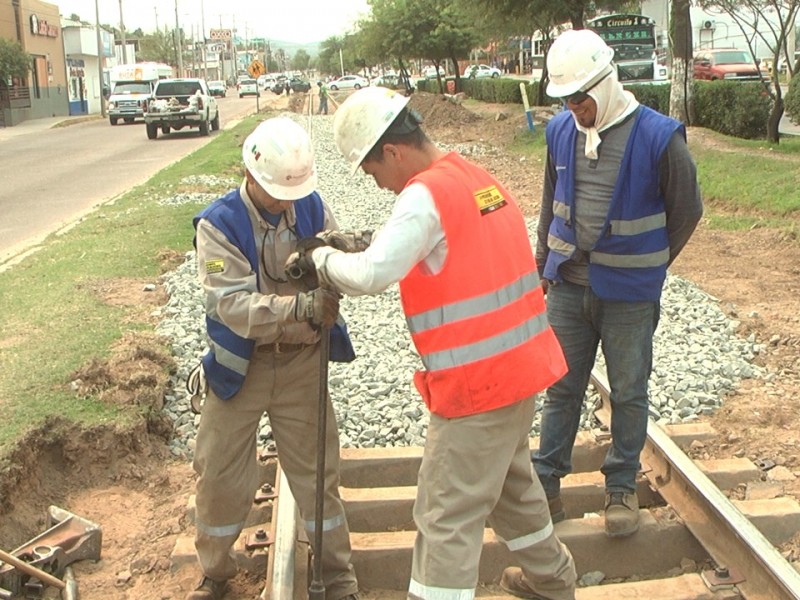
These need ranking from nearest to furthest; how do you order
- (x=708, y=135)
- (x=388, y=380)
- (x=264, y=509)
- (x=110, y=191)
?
(x=264, y=509) → (x=388, y=380) → (x=110, y=191) → (x=708, y=135)

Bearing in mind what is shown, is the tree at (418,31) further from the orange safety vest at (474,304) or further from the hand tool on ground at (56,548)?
the orange safety vest at (474,304)

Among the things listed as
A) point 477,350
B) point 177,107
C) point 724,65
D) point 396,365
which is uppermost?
point 724,65

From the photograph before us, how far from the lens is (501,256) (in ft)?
10.1

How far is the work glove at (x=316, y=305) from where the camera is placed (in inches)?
129

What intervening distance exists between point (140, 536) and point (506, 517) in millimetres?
2047

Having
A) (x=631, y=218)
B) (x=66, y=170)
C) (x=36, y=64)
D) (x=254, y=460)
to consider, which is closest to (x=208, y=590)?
(x=254, y=460)

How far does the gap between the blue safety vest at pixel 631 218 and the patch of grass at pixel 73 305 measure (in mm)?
2900

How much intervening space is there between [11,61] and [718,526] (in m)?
47.6

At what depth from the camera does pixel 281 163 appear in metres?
3.36

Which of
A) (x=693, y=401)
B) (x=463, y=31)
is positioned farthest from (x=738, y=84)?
(x=463, y=31)

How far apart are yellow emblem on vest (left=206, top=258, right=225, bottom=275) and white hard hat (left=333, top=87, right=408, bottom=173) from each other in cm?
62

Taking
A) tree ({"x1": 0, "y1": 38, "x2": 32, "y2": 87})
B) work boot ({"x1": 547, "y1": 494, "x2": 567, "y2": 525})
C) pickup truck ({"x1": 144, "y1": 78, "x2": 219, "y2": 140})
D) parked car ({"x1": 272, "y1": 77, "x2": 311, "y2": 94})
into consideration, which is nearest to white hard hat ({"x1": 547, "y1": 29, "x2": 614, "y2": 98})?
work boot ({"x1": 547, "y1": 494, "x2": 567, "y2": 525})

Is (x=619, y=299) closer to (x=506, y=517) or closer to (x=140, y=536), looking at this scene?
(x=506, y=517)

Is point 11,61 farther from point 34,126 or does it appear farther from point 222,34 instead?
point 222,34
